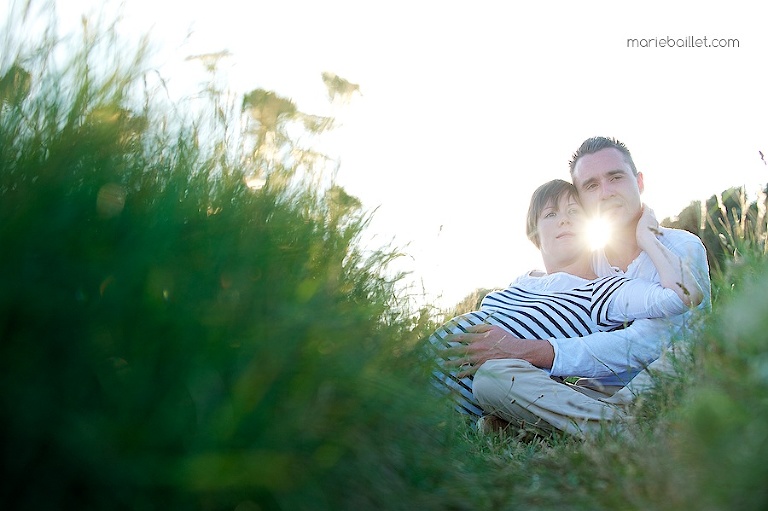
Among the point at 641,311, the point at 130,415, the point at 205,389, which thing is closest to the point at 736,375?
the point at 205,389

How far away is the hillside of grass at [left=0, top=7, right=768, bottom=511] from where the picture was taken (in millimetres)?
1129

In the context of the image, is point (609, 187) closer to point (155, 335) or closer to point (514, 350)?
point (514, 350)

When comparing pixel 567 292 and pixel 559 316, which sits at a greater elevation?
pixel 567 292

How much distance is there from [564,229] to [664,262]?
92 cm

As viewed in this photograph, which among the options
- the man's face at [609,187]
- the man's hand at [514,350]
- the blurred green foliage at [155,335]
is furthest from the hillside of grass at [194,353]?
the man's face at [609,187]

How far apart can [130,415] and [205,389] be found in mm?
121

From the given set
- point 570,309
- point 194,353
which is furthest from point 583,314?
point 194,353

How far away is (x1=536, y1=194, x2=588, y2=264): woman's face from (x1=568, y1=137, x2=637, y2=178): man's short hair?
15.6 inches

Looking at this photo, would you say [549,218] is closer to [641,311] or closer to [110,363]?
[641,311]

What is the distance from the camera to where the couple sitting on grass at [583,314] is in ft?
9.75

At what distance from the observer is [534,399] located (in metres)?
3.09

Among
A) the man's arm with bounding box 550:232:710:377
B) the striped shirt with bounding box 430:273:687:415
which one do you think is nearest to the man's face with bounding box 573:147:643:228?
the striped shirt with bounding box 430:273:687:415

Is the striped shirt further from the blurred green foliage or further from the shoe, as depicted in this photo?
the blurred green foliage

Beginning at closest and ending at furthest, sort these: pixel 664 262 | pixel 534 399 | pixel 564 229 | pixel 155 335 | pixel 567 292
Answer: pixel 155 335 < pixel 534 399 < pixel 664 262 < pixel 567 292 < pixel 564 229
